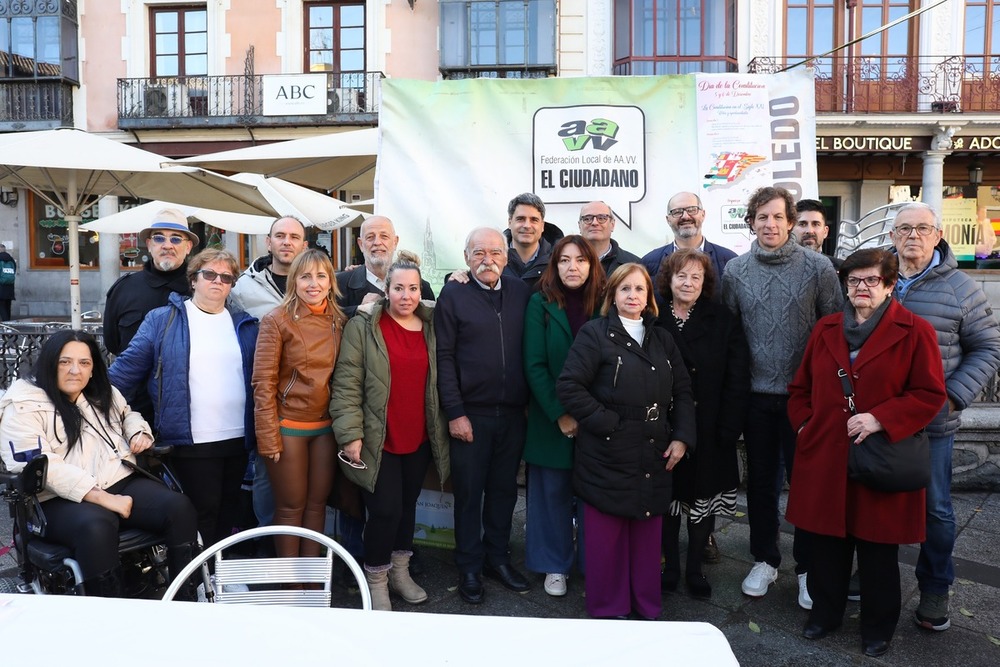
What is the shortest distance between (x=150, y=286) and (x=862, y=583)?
3.83 metres

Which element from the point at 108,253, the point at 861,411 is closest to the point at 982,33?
the point at 861,411

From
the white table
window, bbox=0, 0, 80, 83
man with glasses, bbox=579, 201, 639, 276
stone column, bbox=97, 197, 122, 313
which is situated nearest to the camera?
the white table

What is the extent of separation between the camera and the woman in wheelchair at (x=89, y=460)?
2.91 meters

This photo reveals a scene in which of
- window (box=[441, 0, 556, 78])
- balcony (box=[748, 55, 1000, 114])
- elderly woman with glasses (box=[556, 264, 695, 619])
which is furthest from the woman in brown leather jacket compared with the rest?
balcony (box=[748, 55, 1000, 114])

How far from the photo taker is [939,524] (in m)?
3.19

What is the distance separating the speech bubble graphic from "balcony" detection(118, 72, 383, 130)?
11539 millimetres

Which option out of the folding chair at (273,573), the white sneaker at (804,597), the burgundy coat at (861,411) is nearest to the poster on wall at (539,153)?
the burgundy coat at (861,411)

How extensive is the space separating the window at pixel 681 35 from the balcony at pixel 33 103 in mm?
12765

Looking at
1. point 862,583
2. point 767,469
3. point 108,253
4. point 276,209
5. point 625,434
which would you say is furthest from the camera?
point 108,253

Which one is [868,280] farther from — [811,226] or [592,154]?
[592,154]

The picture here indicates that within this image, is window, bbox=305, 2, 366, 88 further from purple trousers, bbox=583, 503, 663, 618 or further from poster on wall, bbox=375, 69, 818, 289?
purple trousers, bbox=583, 503, 663, 618

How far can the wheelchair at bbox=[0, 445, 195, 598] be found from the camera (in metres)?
2.84

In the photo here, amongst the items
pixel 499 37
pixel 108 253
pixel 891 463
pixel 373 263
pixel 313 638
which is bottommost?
pixel 313 638

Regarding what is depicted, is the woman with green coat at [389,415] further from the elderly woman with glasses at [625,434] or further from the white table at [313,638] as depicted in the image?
the white table at [313,638]
